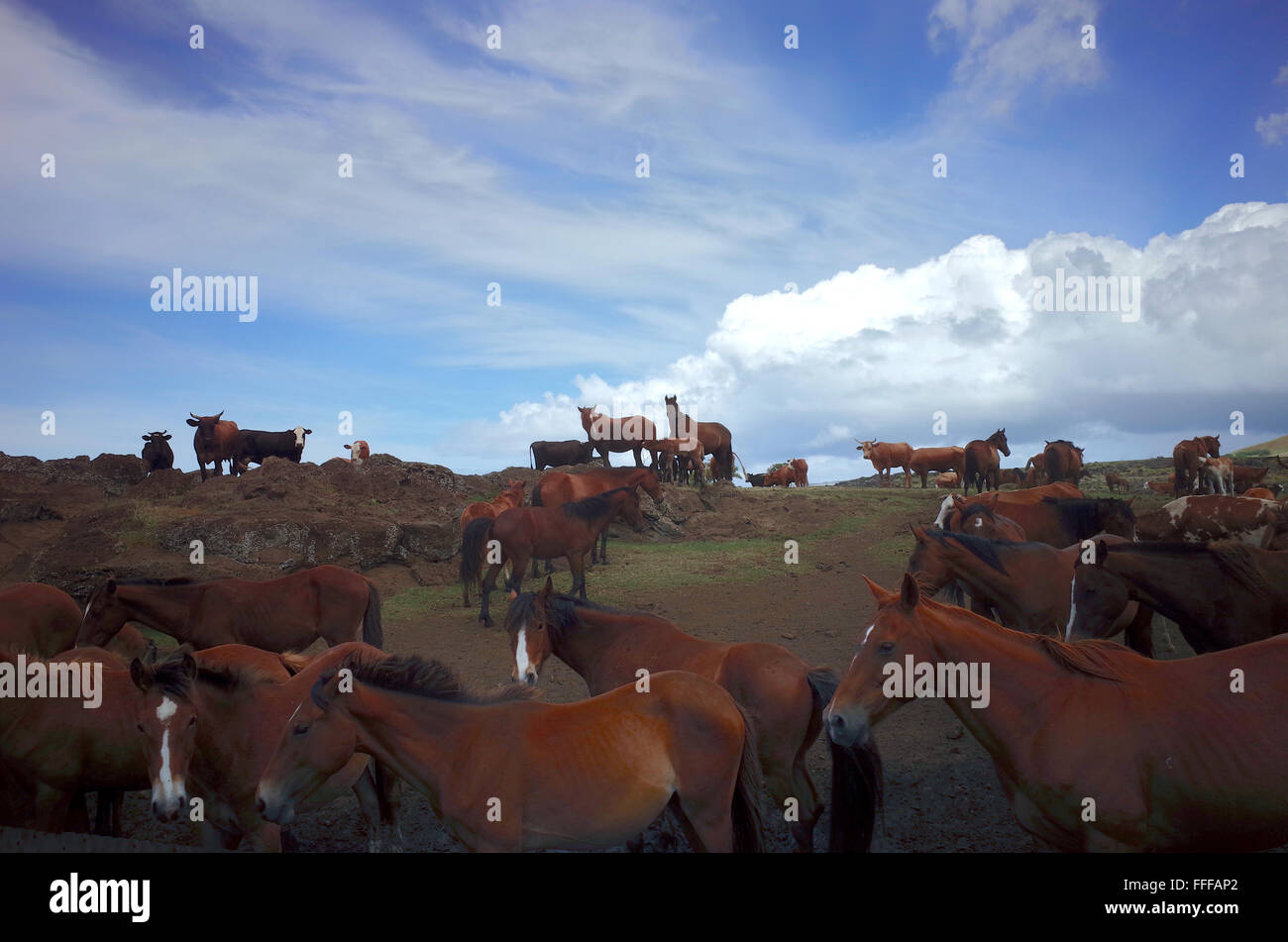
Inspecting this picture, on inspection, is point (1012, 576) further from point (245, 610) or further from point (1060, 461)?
point (1060, 461)

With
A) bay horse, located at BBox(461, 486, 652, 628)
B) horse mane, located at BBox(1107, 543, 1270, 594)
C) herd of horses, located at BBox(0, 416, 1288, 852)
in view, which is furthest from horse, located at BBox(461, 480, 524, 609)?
horse mane, located at BBox(1107, 543, 1270, 594)

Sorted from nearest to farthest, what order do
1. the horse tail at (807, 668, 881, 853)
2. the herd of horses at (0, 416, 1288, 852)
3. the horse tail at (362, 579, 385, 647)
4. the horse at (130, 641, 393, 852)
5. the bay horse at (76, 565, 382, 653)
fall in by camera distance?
the herd of horses at (0, 416, 1288, 852) < the horse at (130, 641, 393, 852) < the horse tail at (807, 668, 881, 853) < the bay horse at (76, 565, 382, 653) < the horse tail at (362, 579, 385, 647)

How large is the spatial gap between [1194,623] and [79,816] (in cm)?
920

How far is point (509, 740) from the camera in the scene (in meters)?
4.35

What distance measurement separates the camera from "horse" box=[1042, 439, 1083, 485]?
85.5 ft

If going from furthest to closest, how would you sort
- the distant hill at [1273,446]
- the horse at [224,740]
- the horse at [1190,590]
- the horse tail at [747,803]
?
the distant hill at [1273,446] → the horse at [1190,590] → the horse at [224,740] → the horse tail at [747,803]

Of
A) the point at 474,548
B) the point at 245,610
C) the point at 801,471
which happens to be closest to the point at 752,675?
the point at 245,610

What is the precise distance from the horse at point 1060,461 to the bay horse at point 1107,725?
24042 mm

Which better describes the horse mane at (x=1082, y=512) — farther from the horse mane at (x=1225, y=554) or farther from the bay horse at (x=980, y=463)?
the bay horse at (x=980, y=463)

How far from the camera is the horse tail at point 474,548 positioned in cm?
1348

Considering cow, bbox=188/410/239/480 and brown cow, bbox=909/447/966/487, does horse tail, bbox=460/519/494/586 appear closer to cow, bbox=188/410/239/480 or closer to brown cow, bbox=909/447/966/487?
cow, bbox=188/410/239/480

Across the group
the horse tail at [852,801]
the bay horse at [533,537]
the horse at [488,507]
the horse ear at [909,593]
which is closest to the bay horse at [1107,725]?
the horse ear at [909,593]

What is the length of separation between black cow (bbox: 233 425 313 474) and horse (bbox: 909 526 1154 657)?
2283cm

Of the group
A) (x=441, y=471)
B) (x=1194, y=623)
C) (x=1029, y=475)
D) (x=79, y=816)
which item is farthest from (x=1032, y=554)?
(x=1029, y=475)
